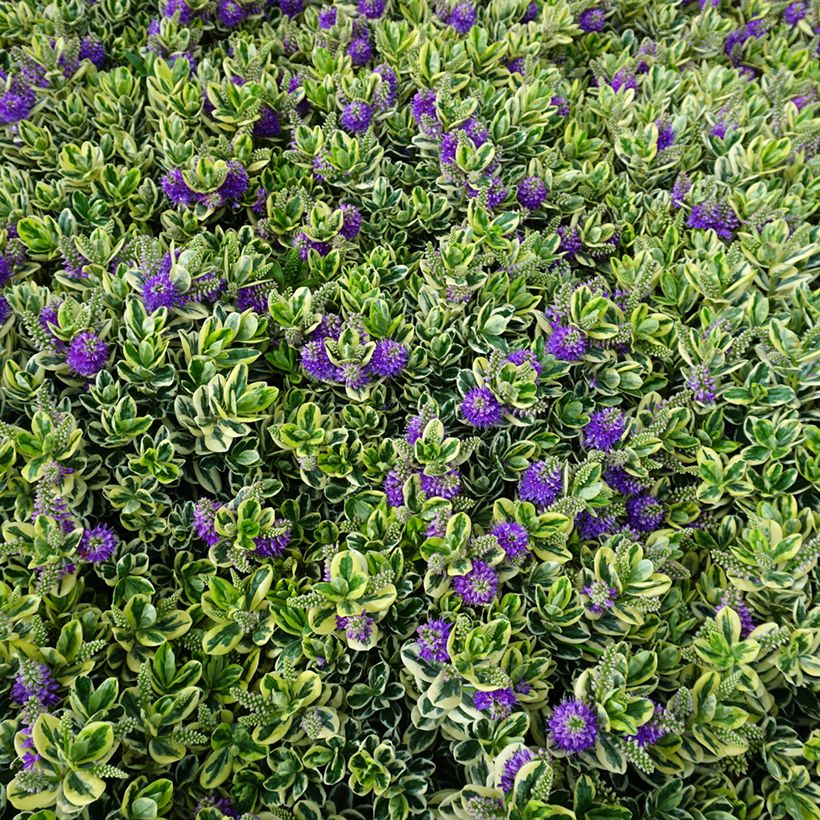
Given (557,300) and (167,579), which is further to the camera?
(557,300)

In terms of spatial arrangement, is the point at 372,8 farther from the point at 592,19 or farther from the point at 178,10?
the point at 592,19

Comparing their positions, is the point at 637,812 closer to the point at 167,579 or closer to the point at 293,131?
the point at 167,579

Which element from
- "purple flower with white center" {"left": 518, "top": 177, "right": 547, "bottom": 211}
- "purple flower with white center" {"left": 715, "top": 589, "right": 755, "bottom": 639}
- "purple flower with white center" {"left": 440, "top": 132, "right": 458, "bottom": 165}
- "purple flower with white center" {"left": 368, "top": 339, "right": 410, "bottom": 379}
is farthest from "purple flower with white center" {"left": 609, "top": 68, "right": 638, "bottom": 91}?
"purple flower with white center" {"left": 715, "top": 589, "right": 755, "bottom": 639}

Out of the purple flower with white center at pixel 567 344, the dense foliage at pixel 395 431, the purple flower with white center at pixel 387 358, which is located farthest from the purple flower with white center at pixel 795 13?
the purple flower with white center at pixel 387 358

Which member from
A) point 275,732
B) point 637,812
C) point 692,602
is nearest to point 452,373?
point 692,602

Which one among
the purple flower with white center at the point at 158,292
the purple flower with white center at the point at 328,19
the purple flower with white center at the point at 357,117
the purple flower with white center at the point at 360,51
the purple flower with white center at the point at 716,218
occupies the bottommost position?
the purple flower with white center at the point at 158,292

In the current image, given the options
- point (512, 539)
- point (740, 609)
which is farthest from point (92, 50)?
point (740, 609)

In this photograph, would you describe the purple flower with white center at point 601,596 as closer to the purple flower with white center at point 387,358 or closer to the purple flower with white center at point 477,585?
the purple flower with white center at point 477,585
